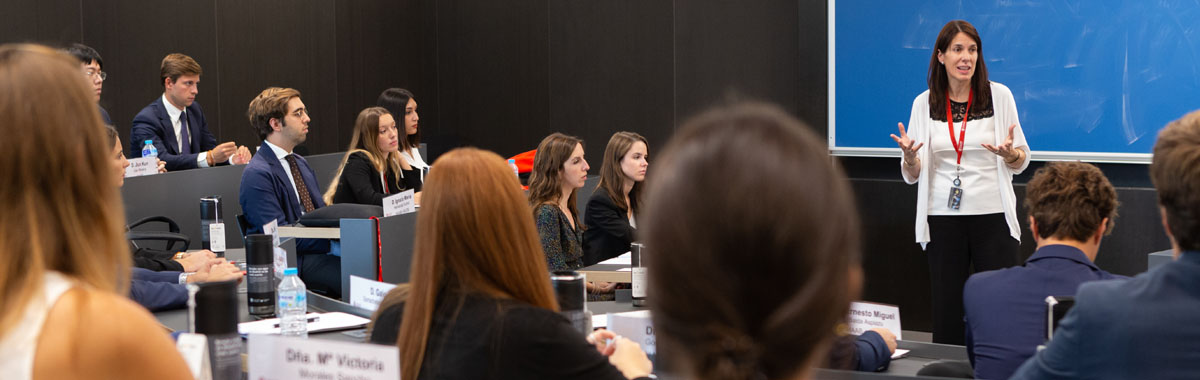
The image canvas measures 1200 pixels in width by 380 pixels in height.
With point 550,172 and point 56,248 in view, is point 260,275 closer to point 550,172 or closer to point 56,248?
point 550,172

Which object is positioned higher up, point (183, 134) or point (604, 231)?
point (183, 134)

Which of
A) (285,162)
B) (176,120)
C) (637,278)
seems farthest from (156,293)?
(176,120)

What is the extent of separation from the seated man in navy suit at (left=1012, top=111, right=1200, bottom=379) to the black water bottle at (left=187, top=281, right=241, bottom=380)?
164 cm

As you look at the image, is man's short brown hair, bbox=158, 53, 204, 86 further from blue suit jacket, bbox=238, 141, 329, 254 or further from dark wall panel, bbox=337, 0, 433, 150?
dark wall panel, bbox=337, 0, 433, 150

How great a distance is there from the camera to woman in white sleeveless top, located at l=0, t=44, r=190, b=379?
112cm

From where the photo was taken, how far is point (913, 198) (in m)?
5.98

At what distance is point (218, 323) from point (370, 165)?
3.08m

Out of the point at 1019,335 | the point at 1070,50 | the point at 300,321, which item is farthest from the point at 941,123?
the point at 300,321

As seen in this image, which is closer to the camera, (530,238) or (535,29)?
(530,238)

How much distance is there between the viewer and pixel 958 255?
457cm

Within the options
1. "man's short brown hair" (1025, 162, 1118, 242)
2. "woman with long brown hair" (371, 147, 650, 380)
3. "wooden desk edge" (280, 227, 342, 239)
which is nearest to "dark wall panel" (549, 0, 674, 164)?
"wooden desk edge" (280, 227, 342, 239)

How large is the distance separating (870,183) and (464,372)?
4.69 m

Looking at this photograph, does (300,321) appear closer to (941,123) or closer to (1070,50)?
(941,123)

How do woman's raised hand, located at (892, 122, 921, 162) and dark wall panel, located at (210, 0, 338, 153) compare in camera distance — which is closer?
woman's raised hand, located at (892, 122, 921, 162)
